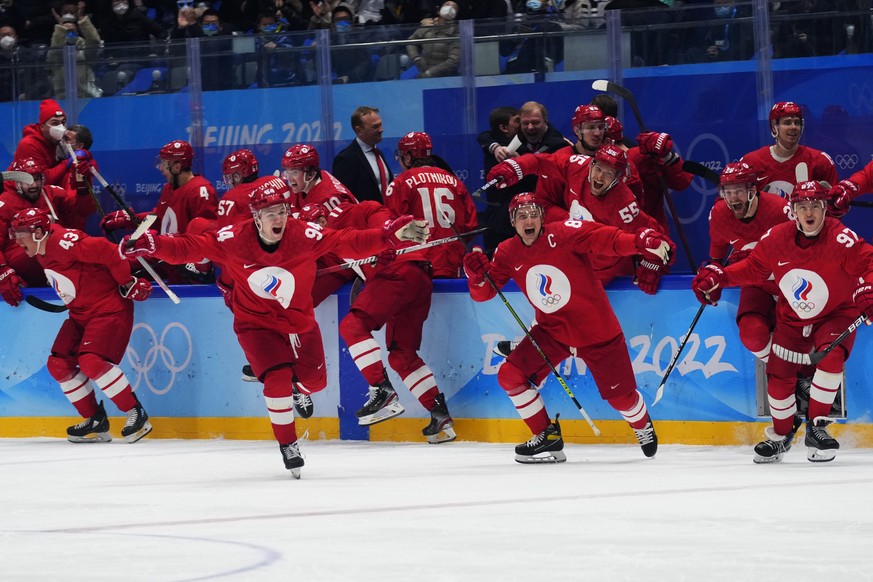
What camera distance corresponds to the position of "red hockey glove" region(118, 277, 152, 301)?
8312mm

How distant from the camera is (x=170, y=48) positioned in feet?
29.1

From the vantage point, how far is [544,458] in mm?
6922

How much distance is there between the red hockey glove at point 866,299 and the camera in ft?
20.5

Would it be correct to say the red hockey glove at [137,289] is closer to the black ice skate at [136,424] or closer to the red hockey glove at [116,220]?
the red hockey glove at [116,220]

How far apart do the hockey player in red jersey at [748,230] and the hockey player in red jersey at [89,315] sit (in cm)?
311

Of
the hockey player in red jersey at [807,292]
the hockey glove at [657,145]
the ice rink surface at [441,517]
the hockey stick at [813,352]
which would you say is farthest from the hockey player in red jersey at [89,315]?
the hockey stick at [813,352]

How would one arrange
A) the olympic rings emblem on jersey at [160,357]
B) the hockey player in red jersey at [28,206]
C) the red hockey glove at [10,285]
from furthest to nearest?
the hockey player in red jersey at [28,206] < the red hockey glove at [10,285] < the olympic rings emblem on jersey at [160,357]

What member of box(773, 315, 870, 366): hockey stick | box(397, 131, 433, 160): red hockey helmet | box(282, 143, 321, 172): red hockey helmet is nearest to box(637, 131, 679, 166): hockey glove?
box(397, 131, 433, 160): red hockey helmet

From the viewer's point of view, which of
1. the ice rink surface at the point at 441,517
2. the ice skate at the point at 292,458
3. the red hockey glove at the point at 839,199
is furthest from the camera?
the red hockey glove at the point at 839,199

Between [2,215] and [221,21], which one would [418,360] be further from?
[221,21]

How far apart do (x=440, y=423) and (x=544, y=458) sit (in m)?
1.02

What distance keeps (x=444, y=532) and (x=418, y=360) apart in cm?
322

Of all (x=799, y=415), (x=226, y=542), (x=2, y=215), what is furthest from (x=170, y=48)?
(x=226, y=542)

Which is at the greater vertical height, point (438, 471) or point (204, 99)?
point (204, 99)
